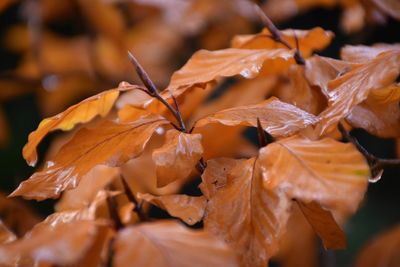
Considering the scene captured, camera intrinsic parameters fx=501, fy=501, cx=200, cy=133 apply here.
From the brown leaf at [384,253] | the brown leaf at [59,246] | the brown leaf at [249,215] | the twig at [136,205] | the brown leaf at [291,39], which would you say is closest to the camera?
the brown leaf at [59,246]

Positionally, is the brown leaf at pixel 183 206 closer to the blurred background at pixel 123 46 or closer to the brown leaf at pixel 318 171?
the brown leaf at pixel 318 171

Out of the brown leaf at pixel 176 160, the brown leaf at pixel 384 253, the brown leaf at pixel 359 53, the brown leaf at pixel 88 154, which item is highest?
the brown leaf at pixel 88 154

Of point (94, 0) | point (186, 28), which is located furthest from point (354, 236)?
point (94, 0)

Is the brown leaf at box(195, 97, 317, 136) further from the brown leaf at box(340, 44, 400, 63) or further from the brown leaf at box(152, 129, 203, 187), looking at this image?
the brown leaf at box(340, 44, 400, 63)

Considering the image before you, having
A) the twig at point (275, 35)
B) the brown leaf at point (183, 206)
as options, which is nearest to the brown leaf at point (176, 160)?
the brown leaf at point (183, 206)

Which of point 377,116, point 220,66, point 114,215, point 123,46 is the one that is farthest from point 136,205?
point 123,46

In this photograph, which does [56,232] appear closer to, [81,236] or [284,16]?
[81,236]

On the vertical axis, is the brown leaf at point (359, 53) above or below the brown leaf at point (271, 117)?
below
